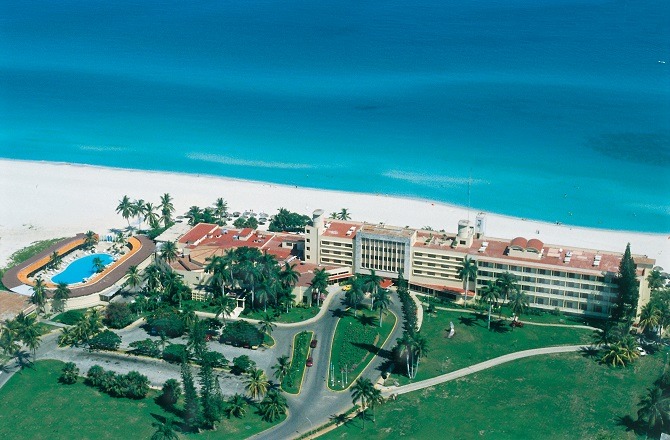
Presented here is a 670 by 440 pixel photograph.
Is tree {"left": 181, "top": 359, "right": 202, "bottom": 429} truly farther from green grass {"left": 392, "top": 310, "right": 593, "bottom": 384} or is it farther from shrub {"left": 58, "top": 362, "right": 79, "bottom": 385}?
green grass {"left": 392, "top": 310, "right": 593, "bottom": 384}

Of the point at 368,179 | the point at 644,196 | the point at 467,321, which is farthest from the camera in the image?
the point at 368,179

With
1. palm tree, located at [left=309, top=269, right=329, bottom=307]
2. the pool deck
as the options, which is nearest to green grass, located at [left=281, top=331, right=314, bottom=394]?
palm tree, located at [left=309, top=269, right=329, bottom=307]

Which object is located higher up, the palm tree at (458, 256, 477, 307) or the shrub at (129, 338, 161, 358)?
the palm tree at (458, 256, 477, 307)

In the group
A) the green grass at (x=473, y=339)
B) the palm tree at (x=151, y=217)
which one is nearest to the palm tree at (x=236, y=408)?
the green grass at (x=473, y=339)

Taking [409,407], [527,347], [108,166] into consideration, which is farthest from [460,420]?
[108,166]

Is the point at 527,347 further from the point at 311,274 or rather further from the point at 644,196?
the point at 644,196

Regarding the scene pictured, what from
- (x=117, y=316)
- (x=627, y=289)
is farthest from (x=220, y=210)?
(x=627, y=289)

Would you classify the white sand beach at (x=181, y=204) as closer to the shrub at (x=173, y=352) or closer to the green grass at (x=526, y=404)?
the green grass at (x=526, y=404)
